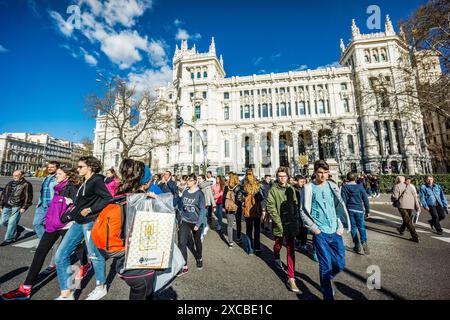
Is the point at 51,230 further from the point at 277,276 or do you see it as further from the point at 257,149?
the point at 257,149

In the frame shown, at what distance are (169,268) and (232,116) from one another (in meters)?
40.0

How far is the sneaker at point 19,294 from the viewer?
2.74 meters

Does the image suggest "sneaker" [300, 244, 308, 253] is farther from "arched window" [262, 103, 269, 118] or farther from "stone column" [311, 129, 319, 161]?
"arched window" [262, 103, 269, 118]

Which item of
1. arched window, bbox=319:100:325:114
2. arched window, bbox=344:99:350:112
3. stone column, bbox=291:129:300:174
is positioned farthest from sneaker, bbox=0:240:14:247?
arched window, bbox=344:99:350:112

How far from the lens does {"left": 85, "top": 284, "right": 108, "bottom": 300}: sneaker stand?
2.87m

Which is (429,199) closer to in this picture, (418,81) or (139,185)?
(139,185)

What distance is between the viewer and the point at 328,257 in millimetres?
2803

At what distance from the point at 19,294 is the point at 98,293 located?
108 centimetres

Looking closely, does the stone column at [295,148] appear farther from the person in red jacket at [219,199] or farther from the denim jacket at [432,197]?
the person in red jacket at [219,199]

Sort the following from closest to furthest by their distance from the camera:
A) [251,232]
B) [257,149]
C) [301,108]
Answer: [251,232] → [257,149] → [301,108]

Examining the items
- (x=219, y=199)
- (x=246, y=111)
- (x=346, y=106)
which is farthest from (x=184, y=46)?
(x=219, y=199)

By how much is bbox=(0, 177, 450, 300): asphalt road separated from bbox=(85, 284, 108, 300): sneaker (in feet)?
0.36
